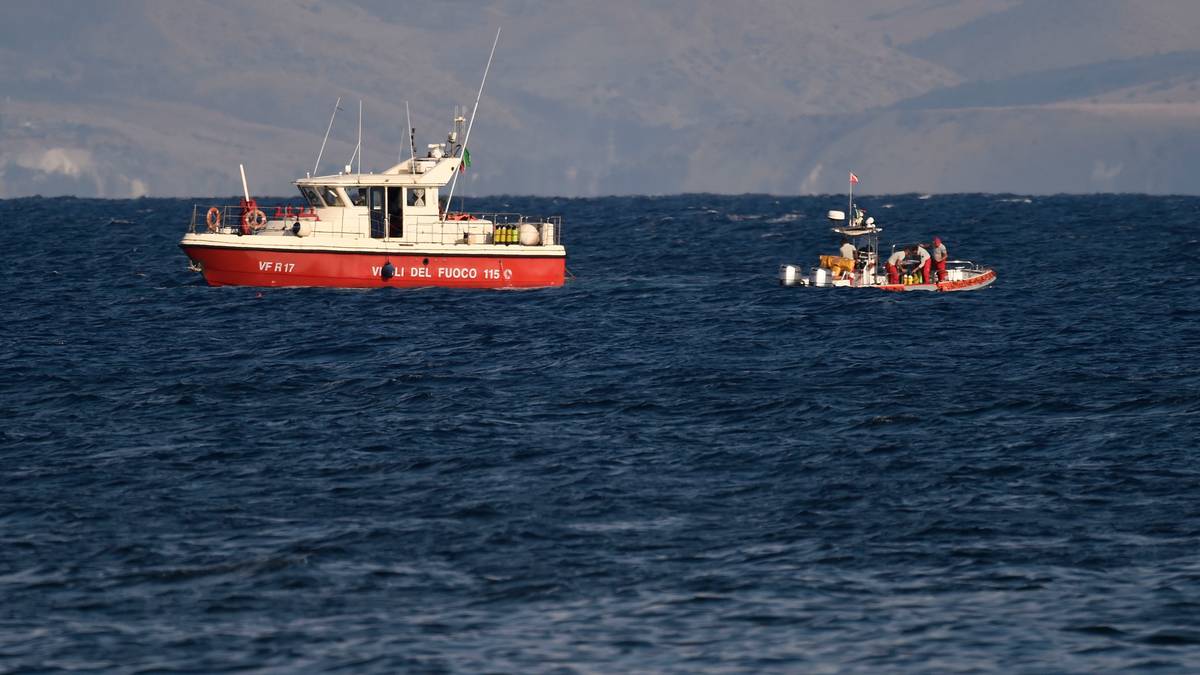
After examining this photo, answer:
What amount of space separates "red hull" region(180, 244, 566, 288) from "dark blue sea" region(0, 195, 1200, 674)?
71 cm

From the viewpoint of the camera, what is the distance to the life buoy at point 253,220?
179 ft

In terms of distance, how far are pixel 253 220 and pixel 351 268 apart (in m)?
3.52

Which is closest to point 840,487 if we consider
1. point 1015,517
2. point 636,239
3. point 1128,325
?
point 1015,517

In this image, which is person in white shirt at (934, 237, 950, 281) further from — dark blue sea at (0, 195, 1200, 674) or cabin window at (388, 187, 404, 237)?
cabin window at (388, 187, 404, 237)

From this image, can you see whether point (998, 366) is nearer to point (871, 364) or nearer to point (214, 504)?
point (871, 364)

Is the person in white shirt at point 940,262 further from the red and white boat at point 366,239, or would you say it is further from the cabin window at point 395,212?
the cabin window at point 395,212

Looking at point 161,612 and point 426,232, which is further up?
point 426,232

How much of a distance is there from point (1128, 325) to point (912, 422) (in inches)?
742

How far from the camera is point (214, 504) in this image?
27.7 m

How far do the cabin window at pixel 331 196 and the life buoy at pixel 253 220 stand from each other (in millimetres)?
2110

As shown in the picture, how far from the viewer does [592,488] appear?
28828mm

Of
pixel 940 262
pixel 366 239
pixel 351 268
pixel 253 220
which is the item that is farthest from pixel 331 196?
pixel 940 262

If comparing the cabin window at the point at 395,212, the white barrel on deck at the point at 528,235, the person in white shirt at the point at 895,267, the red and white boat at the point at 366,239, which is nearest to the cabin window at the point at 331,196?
the red and white boat at the point at 366,239

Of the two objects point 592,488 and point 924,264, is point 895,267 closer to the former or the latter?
point 924,264
